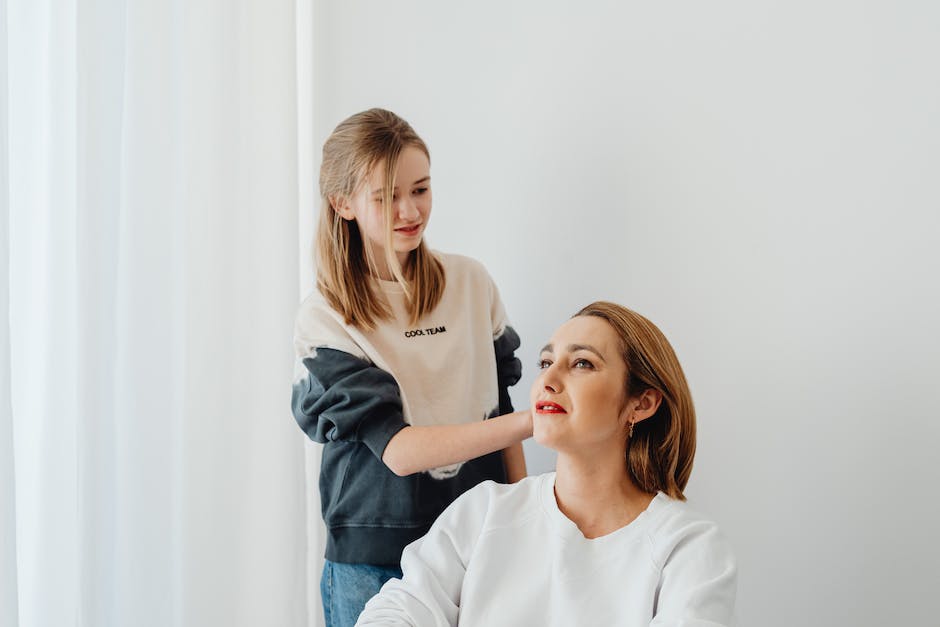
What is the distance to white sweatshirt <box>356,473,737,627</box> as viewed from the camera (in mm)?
1281

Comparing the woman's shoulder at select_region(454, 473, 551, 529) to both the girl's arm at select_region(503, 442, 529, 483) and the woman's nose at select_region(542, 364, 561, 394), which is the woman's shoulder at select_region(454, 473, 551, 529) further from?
the girl's arm at select_region(503, 442, 529, 483)

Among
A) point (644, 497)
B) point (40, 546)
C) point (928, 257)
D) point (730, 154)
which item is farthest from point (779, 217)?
point (40, 546)

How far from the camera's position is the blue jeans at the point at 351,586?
1.64 m

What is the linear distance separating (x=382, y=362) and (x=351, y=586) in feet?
1.33

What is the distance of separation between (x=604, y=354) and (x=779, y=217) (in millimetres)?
423

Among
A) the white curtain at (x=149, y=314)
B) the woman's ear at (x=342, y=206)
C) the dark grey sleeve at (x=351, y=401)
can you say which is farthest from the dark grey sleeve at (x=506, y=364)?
the white curtain at (x=149, y=314)

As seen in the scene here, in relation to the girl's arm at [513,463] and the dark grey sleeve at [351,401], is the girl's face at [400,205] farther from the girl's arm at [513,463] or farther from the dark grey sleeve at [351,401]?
the girl's arm at [513,463]

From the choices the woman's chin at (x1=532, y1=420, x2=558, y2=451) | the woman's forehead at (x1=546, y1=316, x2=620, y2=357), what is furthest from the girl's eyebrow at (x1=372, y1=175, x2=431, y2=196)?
the woman's chin at (x1=532, y1=420, x2=558, y2=451)

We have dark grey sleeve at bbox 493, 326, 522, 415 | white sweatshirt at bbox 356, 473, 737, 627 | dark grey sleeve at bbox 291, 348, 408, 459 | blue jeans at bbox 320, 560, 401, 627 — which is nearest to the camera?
white sweatshirt at bbox 356, 473, 737, 627

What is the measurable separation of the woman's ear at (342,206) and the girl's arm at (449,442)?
40 centimetres

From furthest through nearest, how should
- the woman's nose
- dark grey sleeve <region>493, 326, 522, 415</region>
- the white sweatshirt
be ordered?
dark grey sleeve <region>493, 326, 522, 415</region> < the woman's nose < the white sweatshirt

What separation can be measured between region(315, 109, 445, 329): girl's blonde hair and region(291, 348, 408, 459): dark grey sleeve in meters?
0.09

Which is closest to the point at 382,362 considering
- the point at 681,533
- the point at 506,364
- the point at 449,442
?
the point at 449,442

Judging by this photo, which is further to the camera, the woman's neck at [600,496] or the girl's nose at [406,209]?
the girl's nose at [406,209]
